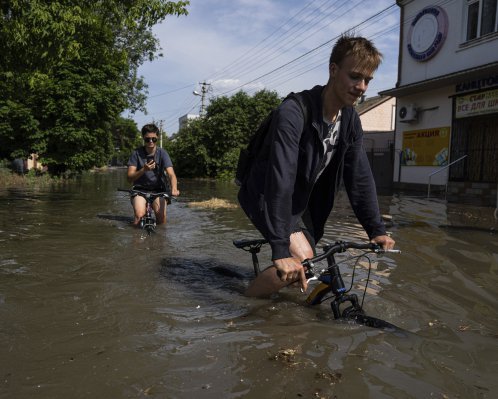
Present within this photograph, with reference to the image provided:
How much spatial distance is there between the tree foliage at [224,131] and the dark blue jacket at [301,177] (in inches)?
1163

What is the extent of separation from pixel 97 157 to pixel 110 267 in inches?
813

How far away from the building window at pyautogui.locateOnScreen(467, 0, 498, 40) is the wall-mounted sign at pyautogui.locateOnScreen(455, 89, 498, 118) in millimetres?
1974

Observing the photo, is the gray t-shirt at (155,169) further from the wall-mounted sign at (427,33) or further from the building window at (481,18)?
the wall-mounted sign at (427,33)

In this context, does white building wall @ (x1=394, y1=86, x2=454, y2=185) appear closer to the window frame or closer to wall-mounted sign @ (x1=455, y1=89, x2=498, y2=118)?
wall-mounted sign @ (x1=455, y1=89, x2=498, y2=118)

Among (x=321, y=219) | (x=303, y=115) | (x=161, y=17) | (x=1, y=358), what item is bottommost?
(x=1, y=358)

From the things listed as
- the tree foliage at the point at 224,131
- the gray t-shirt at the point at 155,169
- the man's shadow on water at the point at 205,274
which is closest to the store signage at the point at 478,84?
the gray t-shirt at the point at 155,169

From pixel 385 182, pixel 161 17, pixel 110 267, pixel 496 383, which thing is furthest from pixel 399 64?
pixel 496 383

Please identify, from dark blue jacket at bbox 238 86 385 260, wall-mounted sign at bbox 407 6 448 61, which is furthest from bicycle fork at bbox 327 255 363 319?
wall-mounted sign at bbox 407 6 448 61

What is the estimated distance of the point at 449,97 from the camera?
16922 mm

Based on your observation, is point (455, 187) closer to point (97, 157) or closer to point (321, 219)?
point (321, 219)

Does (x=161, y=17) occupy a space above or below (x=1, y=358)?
above

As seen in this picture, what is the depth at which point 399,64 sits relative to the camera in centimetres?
1909

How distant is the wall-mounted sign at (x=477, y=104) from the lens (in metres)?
15.0

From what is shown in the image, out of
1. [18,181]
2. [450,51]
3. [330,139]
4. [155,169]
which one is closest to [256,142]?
[330,139]
